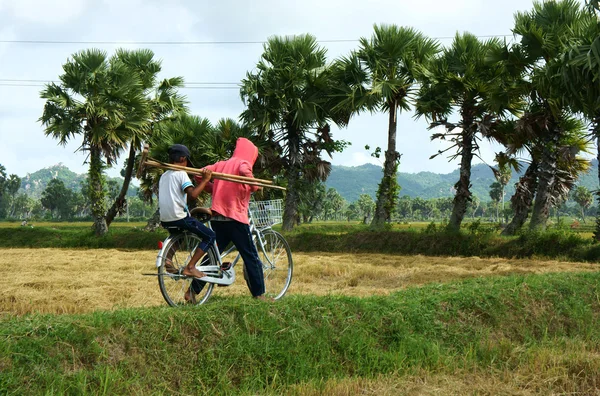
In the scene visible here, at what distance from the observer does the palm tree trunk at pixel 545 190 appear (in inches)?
662

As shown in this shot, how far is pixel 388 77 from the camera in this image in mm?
20766

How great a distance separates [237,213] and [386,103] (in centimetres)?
1576

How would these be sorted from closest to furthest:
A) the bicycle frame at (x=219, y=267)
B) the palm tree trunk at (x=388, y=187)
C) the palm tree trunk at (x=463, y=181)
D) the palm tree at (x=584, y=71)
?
the bicycle frame at (x=219, y=267), the palm tree at (x=584, y=71), the palm tree trunk at (x=463, y=181), the palm tree trunk at (x=388, y=187)

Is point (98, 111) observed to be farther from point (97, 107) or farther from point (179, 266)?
point (179, 266)

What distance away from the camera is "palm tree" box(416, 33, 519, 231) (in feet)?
59.9

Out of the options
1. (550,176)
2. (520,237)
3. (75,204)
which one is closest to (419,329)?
(520,237)

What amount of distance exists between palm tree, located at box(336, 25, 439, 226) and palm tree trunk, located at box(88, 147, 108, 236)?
11.0 metres

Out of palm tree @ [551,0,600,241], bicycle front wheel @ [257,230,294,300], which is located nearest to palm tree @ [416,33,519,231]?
palm tree @ [551,0,600,241]

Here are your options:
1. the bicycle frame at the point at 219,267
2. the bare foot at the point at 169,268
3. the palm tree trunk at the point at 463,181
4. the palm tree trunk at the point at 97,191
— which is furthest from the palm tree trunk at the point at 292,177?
the bare foot at the point at 169,268

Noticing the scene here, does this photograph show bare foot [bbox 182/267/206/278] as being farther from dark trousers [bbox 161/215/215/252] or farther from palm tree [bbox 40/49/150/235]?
palm tree [bbox 40/49/150/235]

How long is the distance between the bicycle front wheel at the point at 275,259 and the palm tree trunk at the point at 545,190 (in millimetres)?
11710

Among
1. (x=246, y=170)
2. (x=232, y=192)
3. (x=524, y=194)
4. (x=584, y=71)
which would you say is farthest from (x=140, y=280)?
(x=524, y=194)

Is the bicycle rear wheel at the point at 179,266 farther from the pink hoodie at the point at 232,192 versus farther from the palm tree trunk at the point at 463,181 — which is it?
the palm tree trunk at the point at 463,181

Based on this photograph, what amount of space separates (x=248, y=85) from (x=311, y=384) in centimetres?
2009
